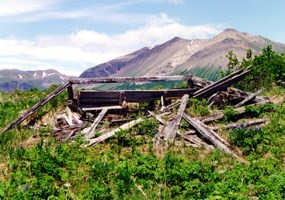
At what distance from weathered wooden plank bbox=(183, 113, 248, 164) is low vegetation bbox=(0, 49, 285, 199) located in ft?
1.41

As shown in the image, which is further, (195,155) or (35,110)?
(35,110)

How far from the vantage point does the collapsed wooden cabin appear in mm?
14695

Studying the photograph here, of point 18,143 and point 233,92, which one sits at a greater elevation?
point 233,92

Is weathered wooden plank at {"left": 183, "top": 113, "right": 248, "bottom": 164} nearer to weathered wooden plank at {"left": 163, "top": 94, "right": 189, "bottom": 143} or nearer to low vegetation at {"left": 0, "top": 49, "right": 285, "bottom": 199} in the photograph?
weathered wooden plank at {"left": 163, "top": 94, "right": 189, "bottom": 143}

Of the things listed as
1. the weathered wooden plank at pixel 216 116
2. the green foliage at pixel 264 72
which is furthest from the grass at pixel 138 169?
the green foliage at pixel 264 72

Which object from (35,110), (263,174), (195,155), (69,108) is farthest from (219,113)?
(35,110)

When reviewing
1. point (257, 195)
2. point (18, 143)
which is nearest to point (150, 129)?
point (18, 143)

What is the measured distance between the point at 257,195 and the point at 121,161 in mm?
4480

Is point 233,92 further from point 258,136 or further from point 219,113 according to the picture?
point 258,136

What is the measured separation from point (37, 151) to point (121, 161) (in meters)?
2.74

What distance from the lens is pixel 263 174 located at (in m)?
10.9

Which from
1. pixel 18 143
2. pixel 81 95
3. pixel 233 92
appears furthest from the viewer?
pixel 233 92

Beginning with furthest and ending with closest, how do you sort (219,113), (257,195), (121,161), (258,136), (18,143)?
1. (219,113)
2. (18,143)
3. (258,136)
4. (121,161)
5. (257,195)

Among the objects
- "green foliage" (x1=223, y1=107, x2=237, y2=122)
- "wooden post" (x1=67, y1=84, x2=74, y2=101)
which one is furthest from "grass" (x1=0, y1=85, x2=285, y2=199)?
"wooden post" (x1=67, y1=84, x2=74, y2=101)
